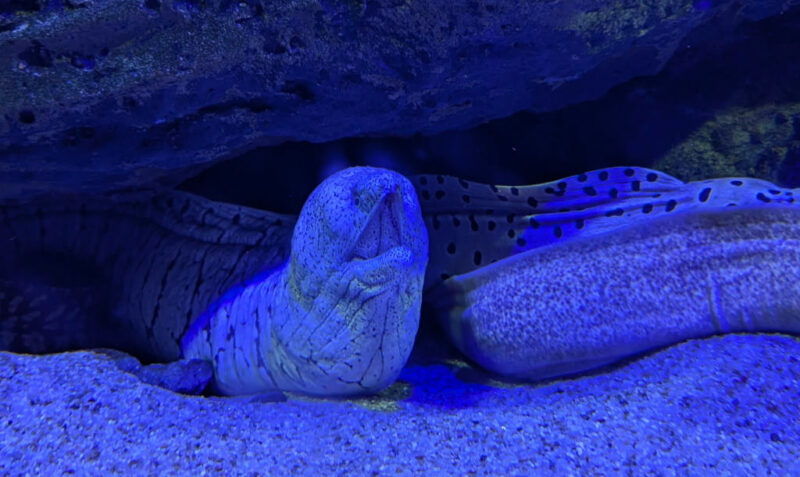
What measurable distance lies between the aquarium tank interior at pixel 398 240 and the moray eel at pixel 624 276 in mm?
16

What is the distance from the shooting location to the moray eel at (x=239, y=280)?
2.03 meters

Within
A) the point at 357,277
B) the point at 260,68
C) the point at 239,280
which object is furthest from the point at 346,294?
the point at 239,280

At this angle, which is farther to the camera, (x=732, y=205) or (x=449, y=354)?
(x=449, y=354)

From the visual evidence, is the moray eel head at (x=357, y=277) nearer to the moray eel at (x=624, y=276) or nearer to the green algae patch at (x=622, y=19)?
the moray eel at (x=624, y=276)

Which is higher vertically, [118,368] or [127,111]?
[127,111]

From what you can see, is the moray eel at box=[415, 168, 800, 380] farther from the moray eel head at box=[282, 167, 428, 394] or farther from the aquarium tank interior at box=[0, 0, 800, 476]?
the moray eel head at box=[282, 167, 428, 394]

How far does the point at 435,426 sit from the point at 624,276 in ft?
4.52

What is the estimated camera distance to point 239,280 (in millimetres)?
3227

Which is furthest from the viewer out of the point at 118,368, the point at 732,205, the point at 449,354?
the point at 449,354

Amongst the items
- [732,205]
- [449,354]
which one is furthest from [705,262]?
[449,354]

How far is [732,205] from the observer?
2756mm

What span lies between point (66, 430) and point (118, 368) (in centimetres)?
72

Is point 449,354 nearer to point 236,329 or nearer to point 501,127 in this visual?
point 236,329

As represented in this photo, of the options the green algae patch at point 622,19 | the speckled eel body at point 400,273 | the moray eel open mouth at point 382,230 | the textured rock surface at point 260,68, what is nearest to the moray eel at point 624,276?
the speckled eel body at point 400,273
